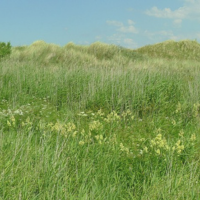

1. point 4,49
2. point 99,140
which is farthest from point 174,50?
point 99,140

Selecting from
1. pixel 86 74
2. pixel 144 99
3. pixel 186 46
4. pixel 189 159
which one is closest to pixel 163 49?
pixel 186 46

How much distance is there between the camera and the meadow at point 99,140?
343 cm

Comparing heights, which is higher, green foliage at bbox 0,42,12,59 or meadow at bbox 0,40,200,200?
green foliage at bbox 0,42,12,59

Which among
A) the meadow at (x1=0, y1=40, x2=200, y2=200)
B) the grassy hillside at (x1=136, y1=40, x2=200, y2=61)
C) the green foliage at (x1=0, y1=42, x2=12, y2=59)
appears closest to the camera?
the meadow at (x1=0, y1=40, x2=200, y2=200)

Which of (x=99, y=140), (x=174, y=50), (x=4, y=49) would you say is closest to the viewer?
(x=99, y=140)

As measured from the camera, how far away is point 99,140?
15.0ft

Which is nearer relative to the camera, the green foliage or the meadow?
the meadow

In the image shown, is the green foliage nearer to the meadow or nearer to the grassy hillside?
the meadow

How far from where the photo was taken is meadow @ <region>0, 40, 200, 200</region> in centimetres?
343

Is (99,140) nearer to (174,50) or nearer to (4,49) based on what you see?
(4,49)

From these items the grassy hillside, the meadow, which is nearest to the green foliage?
the meadow

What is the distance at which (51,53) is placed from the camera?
2108 cm

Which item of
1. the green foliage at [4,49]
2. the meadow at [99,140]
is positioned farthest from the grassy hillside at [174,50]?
the meadow at [99,140]

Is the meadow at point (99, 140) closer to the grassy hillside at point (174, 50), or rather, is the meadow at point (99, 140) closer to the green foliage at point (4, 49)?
the green foliage at point (4, 49)
